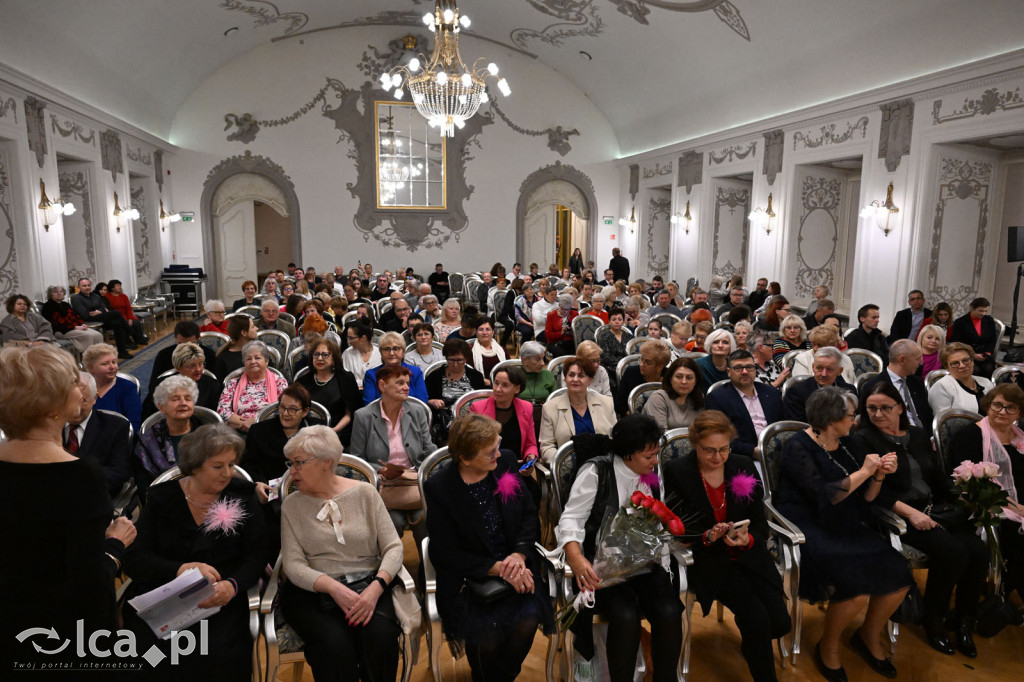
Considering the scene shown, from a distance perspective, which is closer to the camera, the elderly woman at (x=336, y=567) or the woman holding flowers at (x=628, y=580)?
the elderly woman at (x=336, y=567)

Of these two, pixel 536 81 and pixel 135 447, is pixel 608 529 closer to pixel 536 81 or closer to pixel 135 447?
pixel 135 447

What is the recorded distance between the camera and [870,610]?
2996 mm

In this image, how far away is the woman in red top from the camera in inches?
399

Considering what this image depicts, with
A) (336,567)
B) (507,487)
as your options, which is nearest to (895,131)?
(507,487)

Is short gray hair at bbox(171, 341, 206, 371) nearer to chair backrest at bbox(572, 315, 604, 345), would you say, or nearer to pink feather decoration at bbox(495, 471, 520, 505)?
pink feather decoration at bbox(495, 471, 520, 505)

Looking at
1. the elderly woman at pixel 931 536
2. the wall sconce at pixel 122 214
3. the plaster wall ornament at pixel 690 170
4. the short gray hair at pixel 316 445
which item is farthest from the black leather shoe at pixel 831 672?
the wall sconce at pixel 122 214

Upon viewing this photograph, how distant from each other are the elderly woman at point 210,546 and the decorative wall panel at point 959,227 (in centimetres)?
898

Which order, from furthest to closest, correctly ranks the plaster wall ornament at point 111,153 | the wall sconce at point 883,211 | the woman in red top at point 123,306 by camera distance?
the plaster wall ornament at point 111,153 < the woman in red top at point 123,306 < the wall sconce at point 883,211

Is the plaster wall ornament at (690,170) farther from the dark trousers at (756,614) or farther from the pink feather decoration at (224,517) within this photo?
the pink feather decoration at (224,517)

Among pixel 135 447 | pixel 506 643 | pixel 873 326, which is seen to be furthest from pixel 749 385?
pixel 135 447

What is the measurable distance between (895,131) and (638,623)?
27.8 feet

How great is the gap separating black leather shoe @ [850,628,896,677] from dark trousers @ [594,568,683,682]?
1.00 meters

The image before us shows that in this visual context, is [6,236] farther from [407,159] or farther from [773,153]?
[773,153]

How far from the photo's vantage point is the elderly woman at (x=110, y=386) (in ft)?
12.4
